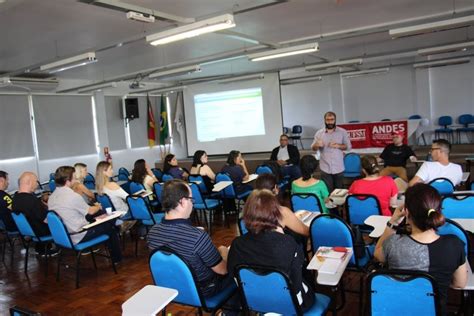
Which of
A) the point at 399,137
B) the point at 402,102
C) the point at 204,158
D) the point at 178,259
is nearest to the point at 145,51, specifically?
the point at 204,158

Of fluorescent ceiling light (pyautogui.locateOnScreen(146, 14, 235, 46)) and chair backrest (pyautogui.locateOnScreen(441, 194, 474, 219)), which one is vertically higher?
fluorescent ceiling light (pyautogui.locateOnScreen(146, 14, 235, 46))

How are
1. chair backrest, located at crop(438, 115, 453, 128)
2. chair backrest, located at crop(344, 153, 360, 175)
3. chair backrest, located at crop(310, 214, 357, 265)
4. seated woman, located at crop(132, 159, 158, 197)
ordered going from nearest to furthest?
1. chair backrest, located at crop(310, 214, 357, 265)
2. seated woman, located at crop(132, 159, 158, 197)
3. chair backrest, located at crop(344, 153, 360, 175)
4. chair backrest, located at crop(438, 115, 453, 128)

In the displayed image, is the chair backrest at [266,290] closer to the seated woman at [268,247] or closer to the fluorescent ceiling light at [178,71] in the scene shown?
the seated woman at [268,247]

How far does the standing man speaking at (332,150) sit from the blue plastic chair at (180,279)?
11.1ft

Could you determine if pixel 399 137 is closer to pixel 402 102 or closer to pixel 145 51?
pixel 145 51

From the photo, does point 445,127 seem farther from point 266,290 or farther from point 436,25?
point 266,290

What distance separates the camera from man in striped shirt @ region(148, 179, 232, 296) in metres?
2.41

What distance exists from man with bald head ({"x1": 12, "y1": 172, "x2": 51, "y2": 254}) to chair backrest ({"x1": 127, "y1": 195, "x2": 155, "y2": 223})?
1.02 meters

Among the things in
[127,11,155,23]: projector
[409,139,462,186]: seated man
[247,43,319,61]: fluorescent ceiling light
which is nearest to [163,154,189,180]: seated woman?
[247,43,319,61]: fluorescent ceiling light

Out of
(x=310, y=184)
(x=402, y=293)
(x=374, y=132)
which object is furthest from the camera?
(x=374, y=132)

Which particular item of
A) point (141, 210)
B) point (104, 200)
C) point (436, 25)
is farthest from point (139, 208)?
point (436, 25)

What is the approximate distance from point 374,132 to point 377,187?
22.4ft

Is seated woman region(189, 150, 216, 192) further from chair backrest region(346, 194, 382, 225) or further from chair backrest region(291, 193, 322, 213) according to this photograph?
chair backrest region(346, 194, 382, 225)

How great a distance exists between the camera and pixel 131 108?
39.1 feet
